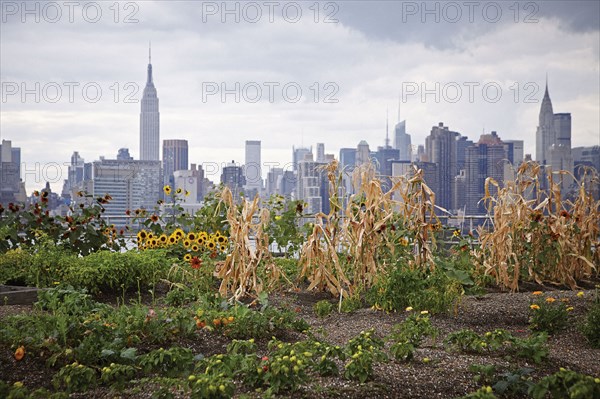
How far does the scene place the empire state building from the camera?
1126 inches

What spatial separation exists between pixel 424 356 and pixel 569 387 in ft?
2.78

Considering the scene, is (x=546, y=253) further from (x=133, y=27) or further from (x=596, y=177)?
(x=133, y=27)

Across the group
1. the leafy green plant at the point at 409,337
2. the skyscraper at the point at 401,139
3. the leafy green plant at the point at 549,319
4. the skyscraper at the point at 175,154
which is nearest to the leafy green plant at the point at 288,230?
the leafy green plant at the point at 549,319

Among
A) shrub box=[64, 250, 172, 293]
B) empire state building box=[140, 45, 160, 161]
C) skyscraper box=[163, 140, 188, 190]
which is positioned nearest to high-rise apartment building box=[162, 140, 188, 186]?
skyscraper box=[163, 140, 188, 190]

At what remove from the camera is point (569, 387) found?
8.05 feet

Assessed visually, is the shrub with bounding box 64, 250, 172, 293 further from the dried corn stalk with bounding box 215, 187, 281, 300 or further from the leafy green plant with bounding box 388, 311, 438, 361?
the leafy green plant with bounding box 388, 311, 438, 361

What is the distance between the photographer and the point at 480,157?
20469 millimetres

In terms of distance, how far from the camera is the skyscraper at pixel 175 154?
24.1m

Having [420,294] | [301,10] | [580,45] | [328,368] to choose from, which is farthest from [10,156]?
[328,368]

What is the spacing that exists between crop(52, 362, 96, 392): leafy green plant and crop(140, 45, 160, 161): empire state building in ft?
73.0

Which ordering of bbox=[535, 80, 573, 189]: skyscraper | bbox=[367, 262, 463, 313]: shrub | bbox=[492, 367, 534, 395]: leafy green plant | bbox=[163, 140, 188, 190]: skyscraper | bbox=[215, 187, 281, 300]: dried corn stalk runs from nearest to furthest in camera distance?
1. bbox=[492, 367, 534, 395]: leafy green plant
2. bbox=[367, 262, 463, 313]: shrub
3. bbox=[215, 187, 281, 300]: dried corn stalk
4. bbox=[163, 140, 188, 190]: skyscraper
5. bbox=[535, 80, 573, 189]: skyscraper

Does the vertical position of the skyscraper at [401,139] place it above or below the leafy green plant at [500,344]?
above

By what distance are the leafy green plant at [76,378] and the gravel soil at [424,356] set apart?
0.06 meters

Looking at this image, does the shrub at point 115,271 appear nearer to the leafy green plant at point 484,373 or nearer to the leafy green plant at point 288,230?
the leafy green plant at point 288,230
